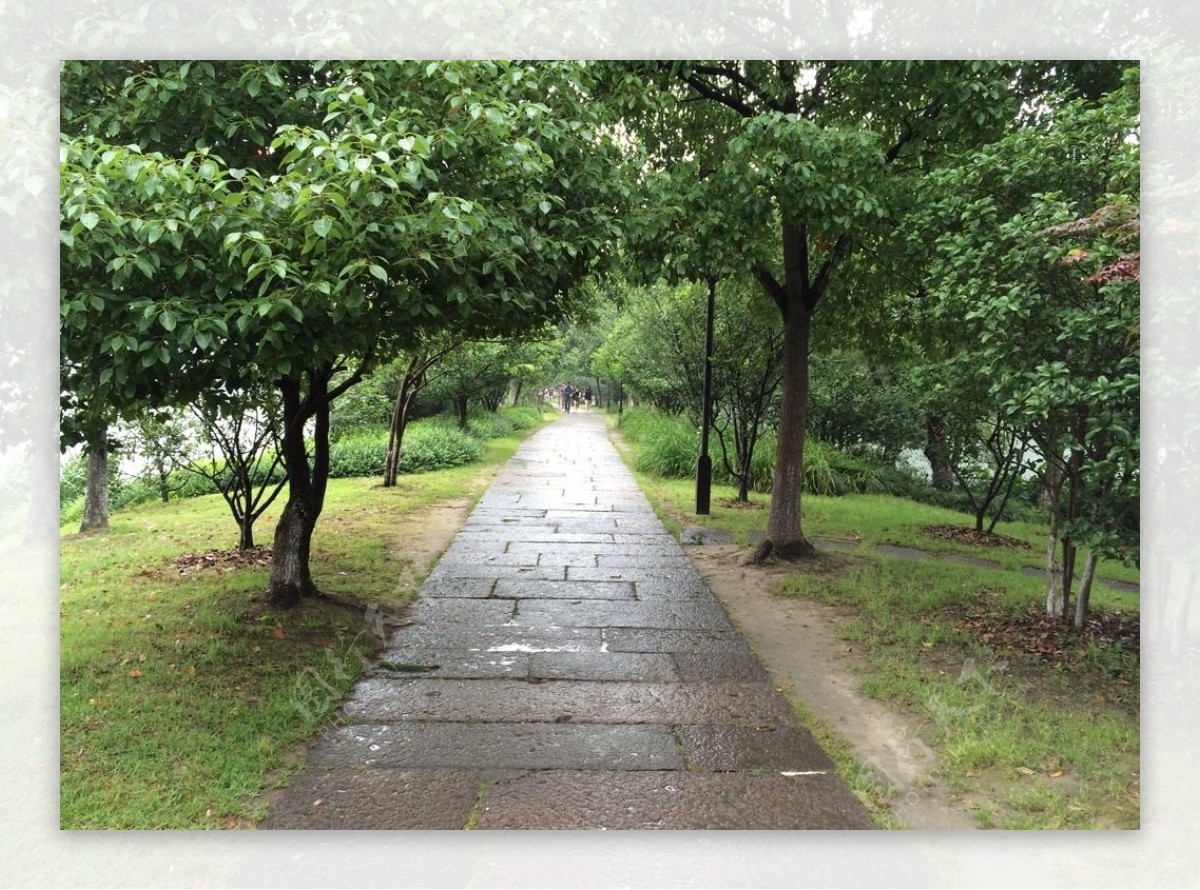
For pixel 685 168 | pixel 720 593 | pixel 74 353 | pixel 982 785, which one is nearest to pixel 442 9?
pixel 74 353

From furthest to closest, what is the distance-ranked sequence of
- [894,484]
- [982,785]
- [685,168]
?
[894,484] < [685,168] < [982,785]

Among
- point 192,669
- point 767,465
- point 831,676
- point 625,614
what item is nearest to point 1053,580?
point 831,676

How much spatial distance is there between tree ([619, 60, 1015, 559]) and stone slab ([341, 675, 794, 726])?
3.12m

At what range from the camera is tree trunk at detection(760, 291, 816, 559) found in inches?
285

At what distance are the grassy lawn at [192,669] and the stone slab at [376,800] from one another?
139 mm

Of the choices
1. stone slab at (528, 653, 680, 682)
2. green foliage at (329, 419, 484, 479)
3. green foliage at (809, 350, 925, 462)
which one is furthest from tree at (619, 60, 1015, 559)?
green foliage at (329, 419, 484, 479)

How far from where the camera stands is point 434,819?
2.87m

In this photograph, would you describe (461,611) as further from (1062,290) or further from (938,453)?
(938,453)

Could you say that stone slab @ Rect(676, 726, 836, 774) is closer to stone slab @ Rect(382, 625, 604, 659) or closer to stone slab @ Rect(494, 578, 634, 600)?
stone slab @ Rect(382, 625, 604, 659)

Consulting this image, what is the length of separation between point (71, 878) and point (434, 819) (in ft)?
3.95

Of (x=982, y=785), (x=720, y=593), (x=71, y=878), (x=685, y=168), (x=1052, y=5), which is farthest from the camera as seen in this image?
(x=720, y=593)

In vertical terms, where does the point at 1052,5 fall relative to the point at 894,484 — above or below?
above

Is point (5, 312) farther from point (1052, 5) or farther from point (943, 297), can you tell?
point (1052, 5)

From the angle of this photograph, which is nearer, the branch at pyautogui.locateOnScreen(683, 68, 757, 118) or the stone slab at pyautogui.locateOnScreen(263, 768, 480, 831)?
the stone slab at pyautogui.locateOnScreen(263, 768, 480, 831)
